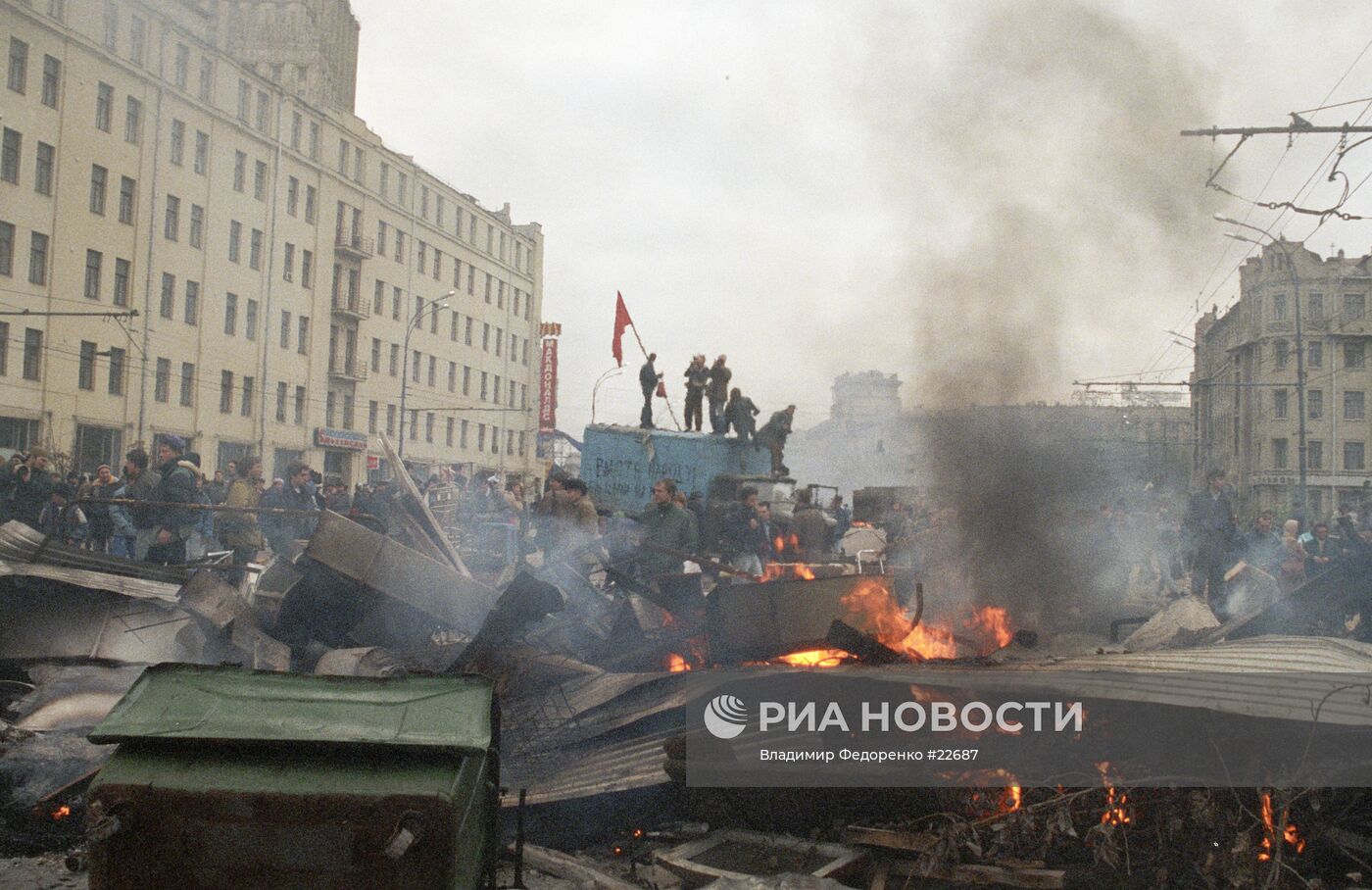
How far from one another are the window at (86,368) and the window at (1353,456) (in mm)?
67441

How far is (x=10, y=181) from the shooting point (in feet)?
95.3

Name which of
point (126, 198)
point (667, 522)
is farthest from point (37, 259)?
point (667, 522)

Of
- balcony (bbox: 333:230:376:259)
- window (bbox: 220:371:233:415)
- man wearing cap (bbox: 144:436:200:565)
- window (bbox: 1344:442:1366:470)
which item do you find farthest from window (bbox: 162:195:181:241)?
window (bbox: 1344:442:1366:470)

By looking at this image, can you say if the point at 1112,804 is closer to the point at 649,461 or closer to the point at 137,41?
the point at 649,461

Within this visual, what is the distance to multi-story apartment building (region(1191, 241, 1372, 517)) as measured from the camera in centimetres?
4050

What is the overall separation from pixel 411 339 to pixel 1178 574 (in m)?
42.8

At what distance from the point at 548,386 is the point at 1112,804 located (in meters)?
53.9

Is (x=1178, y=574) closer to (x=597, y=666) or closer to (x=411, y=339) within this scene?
(x=597, y=666)

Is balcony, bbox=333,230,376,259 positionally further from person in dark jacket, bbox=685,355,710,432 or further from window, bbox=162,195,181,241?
person in dark jacket, bbox=685,355,710,432

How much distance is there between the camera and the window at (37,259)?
29812 mm

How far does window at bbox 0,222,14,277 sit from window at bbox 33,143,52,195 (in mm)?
1559

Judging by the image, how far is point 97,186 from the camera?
31.7 meters

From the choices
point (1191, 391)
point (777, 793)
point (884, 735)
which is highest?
point (1191, 391)

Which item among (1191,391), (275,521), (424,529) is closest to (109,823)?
(424,529)
